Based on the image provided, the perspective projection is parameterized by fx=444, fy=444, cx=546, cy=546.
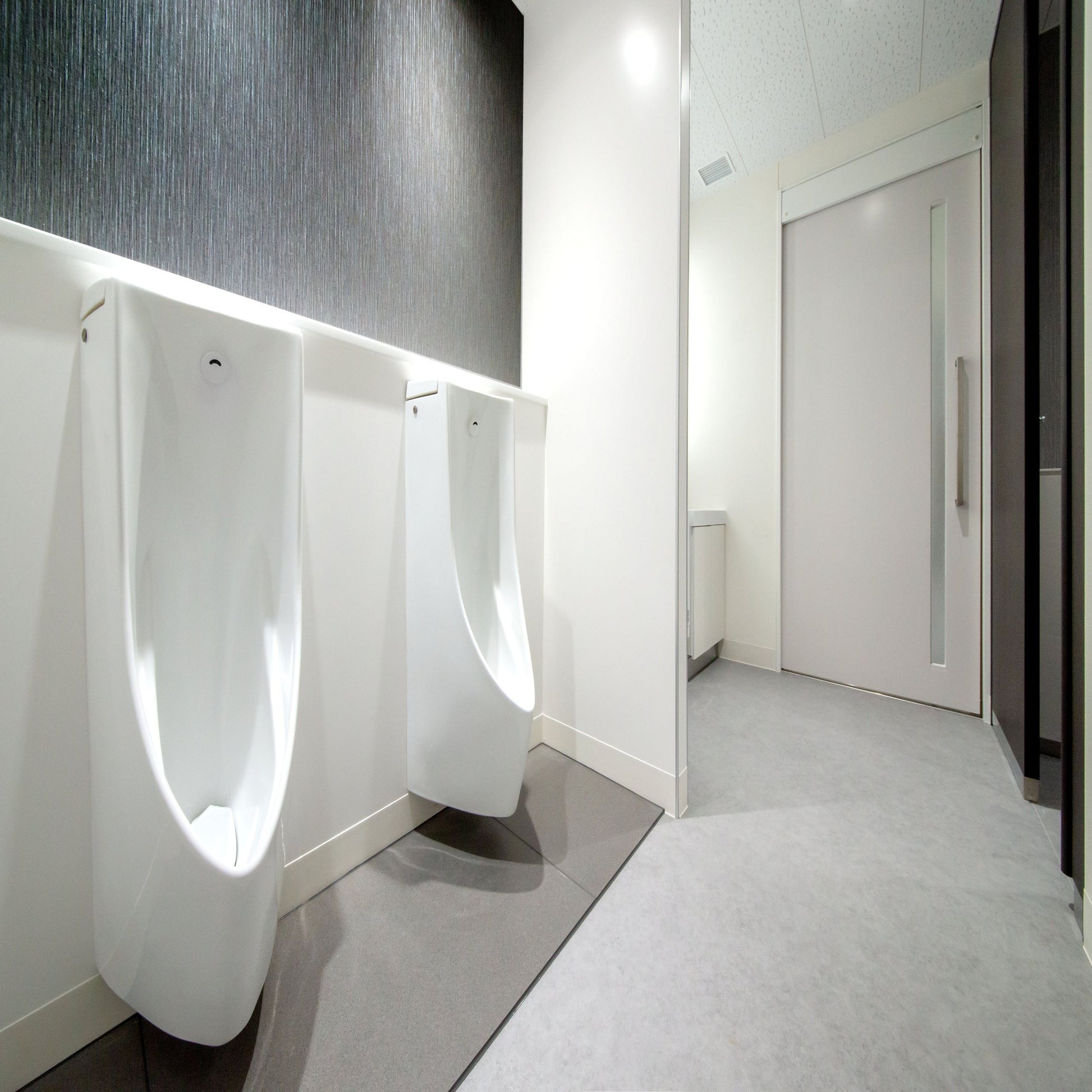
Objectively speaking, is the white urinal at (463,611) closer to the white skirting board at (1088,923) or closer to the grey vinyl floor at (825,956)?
the grey vinyl floor at (825,956)

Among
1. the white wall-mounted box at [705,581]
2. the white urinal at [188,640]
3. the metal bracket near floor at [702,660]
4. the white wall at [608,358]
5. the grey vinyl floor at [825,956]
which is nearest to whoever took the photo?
Answer: the white urinal at [188,640]

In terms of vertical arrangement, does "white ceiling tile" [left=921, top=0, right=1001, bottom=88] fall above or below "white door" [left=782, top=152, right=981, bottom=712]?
above

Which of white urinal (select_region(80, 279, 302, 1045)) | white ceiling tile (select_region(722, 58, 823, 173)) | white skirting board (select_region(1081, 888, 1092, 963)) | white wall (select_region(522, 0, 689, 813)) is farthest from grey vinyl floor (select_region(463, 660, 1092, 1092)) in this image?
white ceiling tile (select_region(722, 58, 823, 173))

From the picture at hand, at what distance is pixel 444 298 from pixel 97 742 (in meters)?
1.21

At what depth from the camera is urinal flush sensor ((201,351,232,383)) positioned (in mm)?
667

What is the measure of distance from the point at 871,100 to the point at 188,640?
2.99m

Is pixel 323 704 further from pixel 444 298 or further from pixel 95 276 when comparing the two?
pixel 444 298

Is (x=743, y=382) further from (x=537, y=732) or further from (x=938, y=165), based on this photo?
(x=537, y=732)

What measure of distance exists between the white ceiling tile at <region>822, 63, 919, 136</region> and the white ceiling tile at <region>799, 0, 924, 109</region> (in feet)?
0.07

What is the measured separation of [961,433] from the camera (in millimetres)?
1688

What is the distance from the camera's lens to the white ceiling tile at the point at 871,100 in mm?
1755

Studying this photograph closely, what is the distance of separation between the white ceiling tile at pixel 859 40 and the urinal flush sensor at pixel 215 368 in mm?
2254

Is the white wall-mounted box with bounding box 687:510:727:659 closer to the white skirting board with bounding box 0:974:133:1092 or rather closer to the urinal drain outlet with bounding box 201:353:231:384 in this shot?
the urinal drain outlet with bounding box 201:353:231:384

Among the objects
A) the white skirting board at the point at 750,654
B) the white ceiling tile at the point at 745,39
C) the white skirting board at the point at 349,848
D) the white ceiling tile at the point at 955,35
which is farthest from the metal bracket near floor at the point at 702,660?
the white ceiling tile at the point at 955,35
